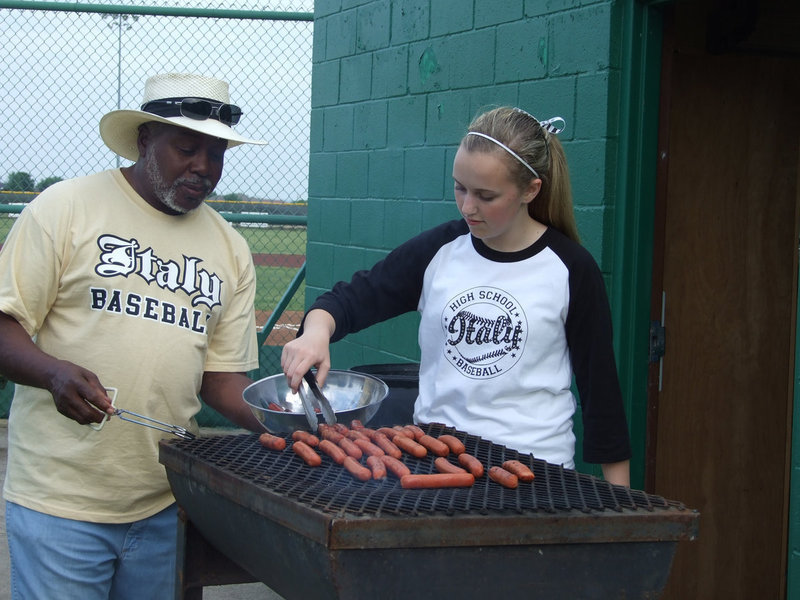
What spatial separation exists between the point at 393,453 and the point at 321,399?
1.13 ft

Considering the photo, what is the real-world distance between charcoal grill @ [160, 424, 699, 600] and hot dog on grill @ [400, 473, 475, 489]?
2 cm

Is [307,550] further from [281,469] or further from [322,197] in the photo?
[322,197]

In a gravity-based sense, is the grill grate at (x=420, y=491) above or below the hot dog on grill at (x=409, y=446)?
below

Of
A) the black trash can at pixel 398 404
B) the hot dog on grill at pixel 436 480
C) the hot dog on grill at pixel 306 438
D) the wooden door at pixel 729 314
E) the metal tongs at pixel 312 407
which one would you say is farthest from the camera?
the wooden door at pixel 729 314

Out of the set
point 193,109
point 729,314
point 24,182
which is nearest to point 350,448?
point 193,109

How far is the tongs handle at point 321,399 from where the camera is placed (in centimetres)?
279

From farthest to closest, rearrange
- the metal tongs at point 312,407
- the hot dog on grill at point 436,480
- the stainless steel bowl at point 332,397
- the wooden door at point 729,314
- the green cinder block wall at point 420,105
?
the wooden door at point 729,314
the green cinder block wall at point 420,105
the stainless steel bowl at point 332,397
the metal tongs at point 312,407
the hot dog on grill at point 436,480

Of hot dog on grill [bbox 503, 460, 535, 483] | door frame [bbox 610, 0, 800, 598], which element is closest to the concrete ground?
door frame [bbox 610, 0, 800, 598]

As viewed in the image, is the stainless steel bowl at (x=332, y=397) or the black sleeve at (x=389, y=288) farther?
the black sleeve at (x=389, y=288)

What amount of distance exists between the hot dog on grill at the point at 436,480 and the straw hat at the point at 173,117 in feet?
4.31

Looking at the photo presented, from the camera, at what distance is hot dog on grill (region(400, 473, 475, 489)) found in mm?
2318

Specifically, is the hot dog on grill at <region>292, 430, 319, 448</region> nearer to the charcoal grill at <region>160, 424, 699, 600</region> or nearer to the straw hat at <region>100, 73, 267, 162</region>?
the charcoal grill at <region>160, 424, 699, 600</region>

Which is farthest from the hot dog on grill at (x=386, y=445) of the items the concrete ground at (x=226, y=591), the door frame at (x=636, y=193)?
the concrete ground at (x=226, y=591)

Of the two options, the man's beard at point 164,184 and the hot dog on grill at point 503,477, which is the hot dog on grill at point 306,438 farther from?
the man's beard at point 164,184
